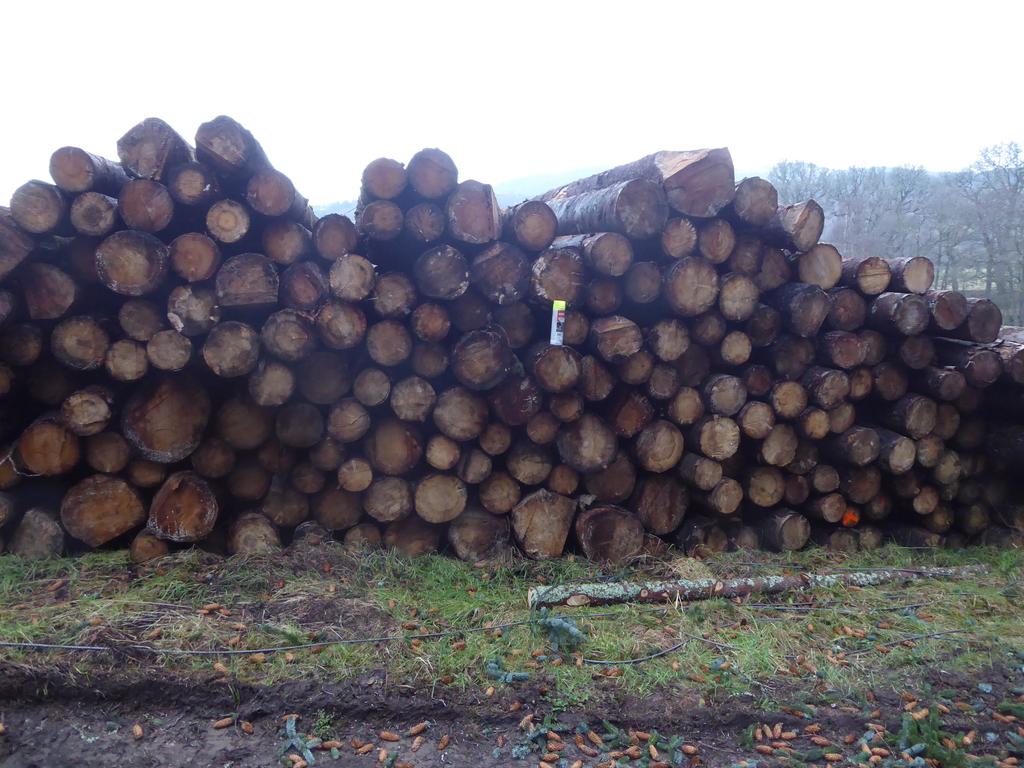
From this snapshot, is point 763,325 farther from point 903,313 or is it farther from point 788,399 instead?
point 903,313

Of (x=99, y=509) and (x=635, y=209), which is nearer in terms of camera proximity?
(x=99, y=509)

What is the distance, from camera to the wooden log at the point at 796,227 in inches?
179

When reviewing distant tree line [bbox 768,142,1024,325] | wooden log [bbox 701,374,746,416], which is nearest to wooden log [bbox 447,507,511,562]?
wooden log [bbox 701,374,746,416]

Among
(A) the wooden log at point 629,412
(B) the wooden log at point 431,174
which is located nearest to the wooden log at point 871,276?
(A) the wooden log at point 629,412

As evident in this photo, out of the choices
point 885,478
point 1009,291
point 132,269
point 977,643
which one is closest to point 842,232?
point 1009,291

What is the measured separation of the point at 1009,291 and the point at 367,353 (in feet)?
55.7

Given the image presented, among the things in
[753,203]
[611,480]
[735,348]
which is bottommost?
[611,480]

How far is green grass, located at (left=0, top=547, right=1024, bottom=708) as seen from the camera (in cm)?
318

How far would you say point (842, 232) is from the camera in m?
20.0

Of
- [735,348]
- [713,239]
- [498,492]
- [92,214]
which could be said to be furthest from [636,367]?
[92,214]

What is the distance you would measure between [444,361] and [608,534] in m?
→ 1.61

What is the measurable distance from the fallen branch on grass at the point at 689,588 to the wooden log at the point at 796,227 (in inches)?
87.7

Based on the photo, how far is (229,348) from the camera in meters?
3.86

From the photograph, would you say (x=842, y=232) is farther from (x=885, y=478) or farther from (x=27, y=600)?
(x=27, y=600)
